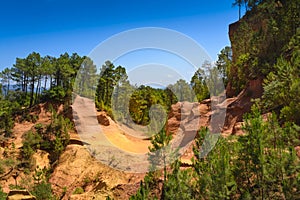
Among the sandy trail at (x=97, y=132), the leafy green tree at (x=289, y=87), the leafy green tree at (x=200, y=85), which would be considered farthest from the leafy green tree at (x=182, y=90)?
the leafy green tree at (x=289, y=87)

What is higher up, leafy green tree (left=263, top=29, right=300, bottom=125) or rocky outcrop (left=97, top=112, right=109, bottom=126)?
leafy green tree (left=263, top=29, right=300, bottom=125)

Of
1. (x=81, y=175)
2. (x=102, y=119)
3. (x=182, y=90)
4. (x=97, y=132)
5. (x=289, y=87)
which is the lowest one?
(x=81, y=175)

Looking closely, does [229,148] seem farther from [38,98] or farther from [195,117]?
[38,98]

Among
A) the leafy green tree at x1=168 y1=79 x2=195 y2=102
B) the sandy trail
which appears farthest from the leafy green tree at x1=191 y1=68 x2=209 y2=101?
the sandy trail

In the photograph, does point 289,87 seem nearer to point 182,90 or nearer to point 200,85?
point 200,85

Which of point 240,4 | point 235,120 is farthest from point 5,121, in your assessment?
point 240,4

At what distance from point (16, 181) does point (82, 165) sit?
638 centimetres

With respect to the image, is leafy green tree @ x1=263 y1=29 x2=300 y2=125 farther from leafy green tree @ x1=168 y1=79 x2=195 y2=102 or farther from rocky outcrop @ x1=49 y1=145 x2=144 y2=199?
leafy green tree @ x1=168 y1=79 x2=195 y2=102

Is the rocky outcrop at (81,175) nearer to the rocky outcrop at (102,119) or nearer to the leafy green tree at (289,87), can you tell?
the rocky outcrop at (102,119)

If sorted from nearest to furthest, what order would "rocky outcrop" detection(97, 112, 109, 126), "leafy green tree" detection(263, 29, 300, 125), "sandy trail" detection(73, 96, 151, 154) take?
"leafy green tree" detection(263, 29, 300, 125) → "sandy trail" detection(73, 96, 151, 154) → "rocky outcrop" detection(97, 112, 109, 126)

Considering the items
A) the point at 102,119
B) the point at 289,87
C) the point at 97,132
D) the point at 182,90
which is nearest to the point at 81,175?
the point at 97,132

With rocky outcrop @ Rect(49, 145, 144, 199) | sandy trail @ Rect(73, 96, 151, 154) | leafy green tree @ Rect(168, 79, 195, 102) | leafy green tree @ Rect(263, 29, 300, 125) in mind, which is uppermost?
leafy green tree @ Rect(168, 79, 195, 102)

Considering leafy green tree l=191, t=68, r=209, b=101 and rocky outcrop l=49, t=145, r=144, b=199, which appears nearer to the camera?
rocky outcrop l=49, t=145, r=144, b=199

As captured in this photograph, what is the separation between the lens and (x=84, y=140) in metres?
30.2
